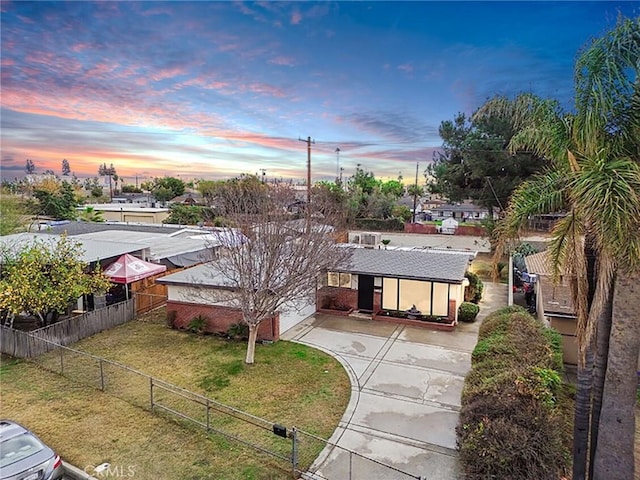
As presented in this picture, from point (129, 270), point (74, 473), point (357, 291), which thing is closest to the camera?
point (74, 473)

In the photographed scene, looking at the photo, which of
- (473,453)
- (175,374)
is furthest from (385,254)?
(473,453)

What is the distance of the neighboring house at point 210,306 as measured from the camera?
15469 mm

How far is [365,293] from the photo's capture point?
19.7 meters

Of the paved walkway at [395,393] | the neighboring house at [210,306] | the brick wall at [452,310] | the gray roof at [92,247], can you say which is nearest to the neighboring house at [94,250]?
the gray roof at [92,247]

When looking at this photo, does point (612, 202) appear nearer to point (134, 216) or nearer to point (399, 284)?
point (399, 284)

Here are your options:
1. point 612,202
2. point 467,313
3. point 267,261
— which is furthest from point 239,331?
point 612,202

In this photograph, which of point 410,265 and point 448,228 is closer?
point 410,265

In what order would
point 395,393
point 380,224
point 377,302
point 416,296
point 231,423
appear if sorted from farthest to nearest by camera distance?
point 380,224 < point 377,302 < point 416,296 < point 395,393 < point 231,423

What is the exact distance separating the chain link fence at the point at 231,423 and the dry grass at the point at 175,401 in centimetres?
5

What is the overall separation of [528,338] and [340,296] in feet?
34.5

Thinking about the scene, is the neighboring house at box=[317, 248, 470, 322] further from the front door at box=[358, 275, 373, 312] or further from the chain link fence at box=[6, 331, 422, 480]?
the chain link fence at box=[6, 331, 422, 480]

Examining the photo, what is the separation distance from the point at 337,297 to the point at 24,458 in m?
14.4

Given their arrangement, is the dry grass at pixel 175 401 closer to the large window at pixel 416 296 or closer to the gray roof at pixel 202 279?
the gray roof at pixel 202 279

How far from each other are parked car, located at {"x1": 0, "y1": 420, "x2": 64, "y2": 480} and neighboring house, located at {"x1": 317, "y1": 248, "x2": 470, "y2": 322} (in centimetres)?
1326
